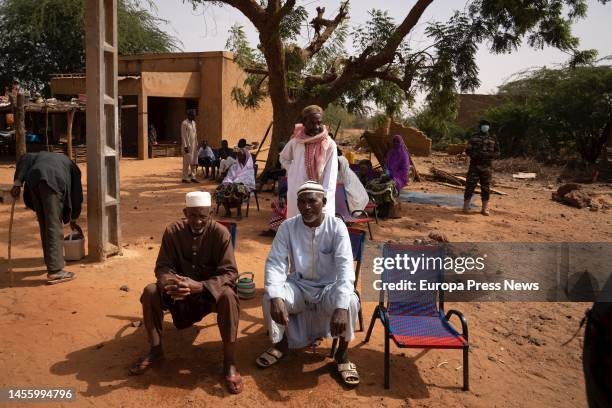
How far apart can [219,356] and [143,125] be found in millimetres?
15968

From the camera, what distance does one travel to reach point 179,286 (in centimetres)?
363

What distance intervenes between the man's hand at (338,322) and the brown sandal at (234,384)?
→ 0.74 meters

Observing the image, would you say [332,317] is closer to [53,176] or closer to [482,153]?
[53,176]

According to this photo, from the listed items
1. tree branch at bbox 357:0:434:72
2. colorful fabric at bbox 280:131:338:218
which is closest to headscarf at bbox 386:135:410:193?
tree branch at bbox 357:0:434:72

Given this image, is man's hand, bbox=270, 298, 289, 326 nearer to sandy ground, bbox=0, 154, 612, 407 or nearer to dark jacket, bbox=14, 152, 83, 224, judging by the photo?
sandy ground, bbox=0, 154, 612, 407

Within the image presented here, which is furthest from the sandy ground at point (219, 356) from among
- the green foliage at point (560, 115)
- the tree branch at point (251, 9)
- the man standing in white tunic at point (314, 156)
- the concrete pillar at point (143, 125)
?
the green foliage at point (560, 115)

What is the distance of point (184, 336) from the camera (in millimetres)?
4406

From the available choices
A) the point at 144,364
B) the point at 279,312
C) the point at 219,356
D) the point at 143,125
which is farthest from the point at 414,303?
the point at 143,125

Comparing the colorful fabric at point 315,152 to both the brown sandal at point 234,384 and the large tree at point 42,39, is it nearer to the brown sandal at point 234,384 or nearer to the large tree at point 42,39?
the brown sandal at point 234,384

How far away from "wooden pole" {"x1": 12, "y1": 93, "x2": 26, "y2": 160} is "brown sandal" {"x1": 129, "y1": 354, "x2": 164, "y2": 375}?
1169 cm

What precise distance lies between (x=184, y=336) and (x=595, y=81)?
70.2 ft

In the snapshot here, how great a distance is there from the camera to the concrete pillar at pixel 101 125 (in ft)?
19.5

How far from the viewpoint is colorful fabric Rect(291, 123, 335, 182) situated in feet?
16.6

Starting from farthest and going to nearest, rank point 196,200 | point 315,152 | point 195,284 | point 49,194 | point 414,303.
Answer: point 49,194, point 315,152, point 414,303, point 196,200, point 195,284
